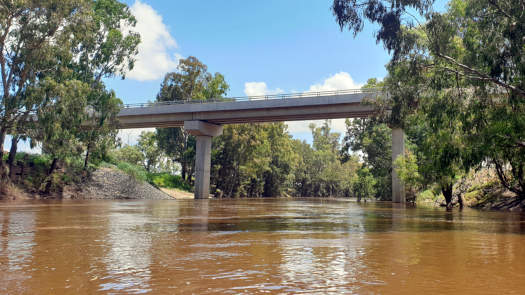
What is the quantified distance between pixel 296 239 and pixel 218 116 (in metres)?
38.8

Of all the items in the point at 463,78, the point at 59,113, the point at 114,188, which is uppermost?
the point at 59,113

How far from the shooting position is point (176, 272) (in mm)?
5258

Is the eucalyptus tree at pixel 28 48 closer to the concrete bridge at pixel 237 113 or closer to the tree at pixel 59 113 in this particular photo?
the tree at pixel 59 113

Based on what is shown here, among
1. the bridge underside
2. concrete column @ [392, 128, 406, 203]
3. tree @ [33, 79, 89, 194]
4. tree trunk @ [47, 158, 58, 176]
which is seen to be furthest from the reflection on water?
tree trunk @ [47, 158, 58, 176]

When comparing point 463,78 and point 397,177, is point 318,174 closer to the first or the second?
point 397,177

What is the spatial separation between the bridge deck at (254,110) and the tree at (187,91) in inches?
588

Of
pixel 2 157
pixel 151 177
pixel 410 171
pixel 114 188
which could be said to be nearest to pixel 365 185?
pixel 410 171

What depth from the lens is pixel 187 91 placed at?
66.4m

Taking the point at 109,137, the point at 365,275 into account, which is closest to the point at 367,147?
the point at 109,137

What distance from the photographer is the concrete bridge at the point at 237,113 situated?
1559 inches

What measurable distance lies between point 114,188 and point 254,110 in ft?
61.3

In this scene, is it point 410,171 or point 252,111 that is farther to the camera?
point 252,111

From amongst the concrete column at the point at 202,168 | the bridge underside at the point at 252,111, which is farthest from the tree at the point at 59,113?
the concrete column at the point at 202,168

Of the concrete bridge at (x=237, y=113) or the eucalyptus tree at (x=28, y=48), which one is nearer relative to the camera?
the eucalyptus tree at (x=28, y=48)
